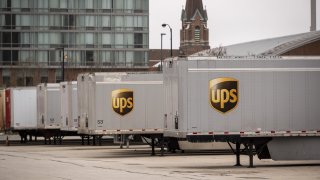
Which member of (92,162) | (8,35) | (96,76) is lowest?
(92,162)

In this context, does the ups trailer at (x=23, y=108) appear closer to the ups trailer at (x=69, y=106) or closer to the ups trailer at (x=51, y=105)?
the ups trailer at (x=51, y=105)

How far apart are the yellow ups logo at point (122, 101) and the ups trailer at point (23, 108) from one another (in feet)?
72.5

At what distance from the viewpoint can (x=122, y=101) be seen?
152ft

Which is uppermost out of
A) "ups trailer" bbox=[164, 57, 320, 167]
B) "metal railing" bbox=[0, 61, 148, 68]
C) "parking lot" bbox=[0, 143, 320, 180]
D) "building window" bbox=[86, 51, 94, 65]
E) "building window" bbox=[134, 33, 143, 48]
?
"building window" bbox=[134, 33, 143, 48]

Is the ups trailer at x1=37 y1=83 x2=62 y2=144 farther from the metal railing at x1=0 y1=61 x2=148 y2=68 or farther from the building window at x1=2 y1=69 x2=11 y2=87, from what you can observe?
the building window at x1=2 y1=69 x2=11 y2=87

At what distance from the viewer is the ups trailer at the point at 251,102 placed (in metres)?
33.1

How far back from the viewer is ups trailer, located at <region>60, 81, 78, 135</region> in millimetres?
55938

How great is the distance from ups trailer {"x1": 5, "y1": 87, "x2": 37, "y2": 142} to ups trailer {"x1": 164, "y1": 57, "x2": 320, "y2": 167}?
117ft

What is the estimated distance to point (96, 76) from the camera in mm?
46656

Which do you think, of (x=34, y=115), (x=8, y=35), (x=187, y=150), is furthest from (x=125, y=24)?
(x=187, y=150)

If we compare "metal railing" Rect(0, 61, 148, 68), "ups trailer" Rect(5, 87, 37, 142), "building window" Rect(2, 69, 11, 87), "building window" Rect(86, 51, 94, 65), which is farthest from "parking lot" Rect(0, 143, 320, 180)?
"building window" Rect(86, 51, 94, 65)

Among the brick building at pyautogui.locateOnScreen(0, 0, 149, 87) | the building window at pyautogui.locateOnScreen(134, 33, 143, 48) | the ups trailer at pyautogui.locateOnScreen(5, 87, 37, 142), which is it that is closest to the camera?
the ups trailer at pyautogui.locateOnScreen(5, 87, 37, 142)

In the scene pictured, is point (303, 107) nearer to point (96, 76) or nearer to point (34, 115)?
point (96, 76)

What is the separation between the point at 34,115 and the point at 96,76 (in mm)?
22134
